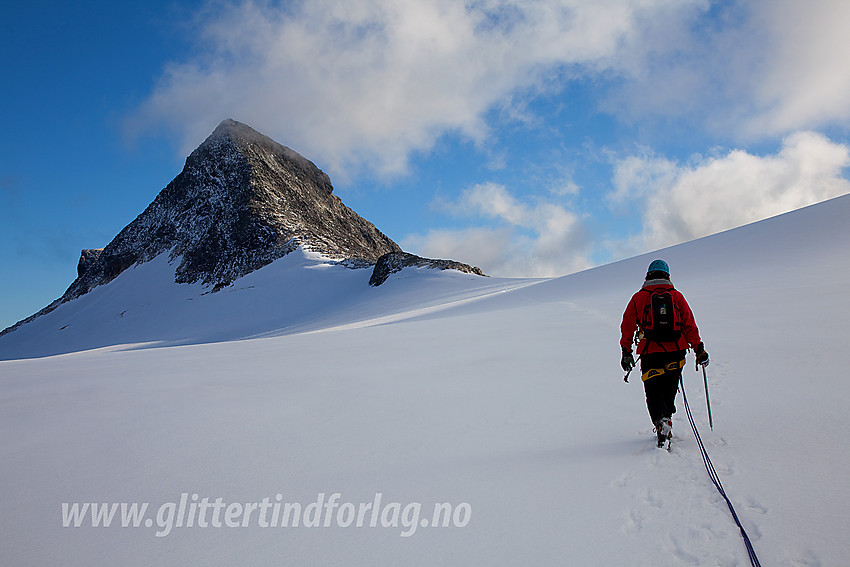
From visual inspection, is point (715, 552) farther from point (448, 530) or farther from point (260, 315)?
point (260, 315)

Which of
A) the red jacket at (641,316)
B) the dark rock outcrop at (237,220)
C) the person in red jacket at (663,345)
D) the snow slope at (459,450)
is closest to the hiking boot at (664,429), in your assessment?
the person in red jacket at (663,345)

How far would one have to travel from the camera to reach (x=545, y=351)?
912 cm

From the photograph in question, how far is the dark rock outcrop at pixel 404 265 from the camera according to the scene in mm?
46013

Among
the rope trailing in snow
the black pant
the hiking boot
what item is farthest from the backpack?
the rope trailing in snow

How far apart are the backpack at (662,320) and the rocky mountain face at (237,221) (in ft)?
169

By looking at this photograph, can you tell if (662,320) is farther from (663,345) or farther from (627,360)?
(627,360)

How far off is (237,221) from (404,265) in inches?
1395

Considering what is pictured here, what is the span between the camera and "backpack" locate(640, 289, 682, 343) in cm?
446

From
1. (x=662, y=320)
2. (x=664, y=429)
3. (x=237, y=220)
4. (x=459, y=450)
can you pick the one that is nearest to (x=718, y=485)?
(x=664, y=429)

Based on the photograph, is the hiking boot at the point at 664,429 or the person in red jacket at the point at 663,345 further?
the person in red jacket at the point at 663,345

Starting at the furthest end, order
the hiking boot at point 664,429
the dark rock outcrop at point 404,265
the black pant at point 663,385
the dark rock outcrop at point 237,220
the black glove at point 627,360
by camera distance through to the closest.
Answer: the dark rock outcrop at point 237,220, the dark rock outcrop at point 404,265, the black glove at point 627,360, the black pant at point 663,385, the hiking boot at point 664,429

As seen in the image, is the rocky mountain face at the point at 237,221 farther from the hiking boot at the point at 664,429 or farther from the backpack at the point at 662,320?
the hiking boot at the point at 664,429

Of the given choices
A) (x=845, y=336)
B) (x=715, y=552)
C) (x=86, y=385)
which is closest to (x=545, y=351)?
(x=845, y=336)

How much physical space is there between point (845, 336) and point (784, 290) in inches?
219
